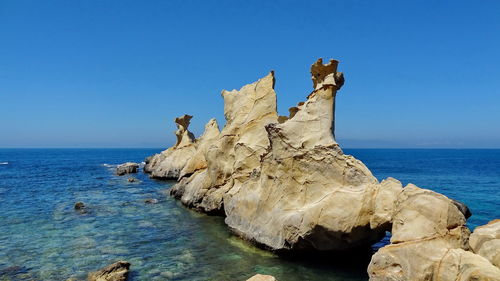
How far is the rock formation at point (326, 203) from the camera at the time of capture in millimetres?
12094

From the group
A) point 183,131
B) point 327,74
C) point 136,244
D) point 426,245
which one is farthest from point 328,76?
point 183,131

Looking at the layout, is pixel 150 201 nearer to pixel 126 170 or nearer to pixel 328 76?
pixel 328 76

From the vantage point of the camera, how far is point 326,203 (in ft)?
55.8

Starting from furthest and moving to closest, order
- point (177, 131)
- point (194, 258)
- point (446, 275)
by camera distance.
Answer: point (177, 131) → point (194, 258) → point (446, 275)

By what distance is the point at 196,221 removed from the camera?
2664cm

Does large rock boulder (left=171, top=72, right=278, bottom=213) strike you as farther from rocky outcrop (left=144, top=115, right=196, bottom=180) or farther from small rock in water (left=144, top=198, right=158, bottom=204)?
rocky outcrop (left=144, top=115, right=196, bottom=180)

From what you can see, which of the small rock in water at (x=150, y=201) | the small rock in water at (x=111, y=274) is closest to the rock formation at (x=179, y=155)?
the small rock in water at (x=150, y=201)

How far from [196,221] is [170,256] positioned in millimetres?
7692

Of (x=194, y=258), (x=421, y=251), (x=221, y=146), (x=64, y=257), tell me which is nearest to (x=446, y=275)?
(x=421, y=251)

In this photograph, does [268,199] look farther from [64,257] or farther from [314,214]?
[64,257]

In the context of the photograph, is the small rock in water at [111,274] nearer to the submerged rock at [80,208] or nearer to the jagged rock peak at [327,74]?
the jagged rock peak at [327,74]

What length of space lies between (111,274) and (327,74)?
597 inches

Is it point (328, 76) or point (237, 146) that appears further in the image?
point (237, 146)

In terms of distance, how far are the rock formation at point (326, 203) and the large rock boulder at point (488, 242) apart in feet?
0.16
